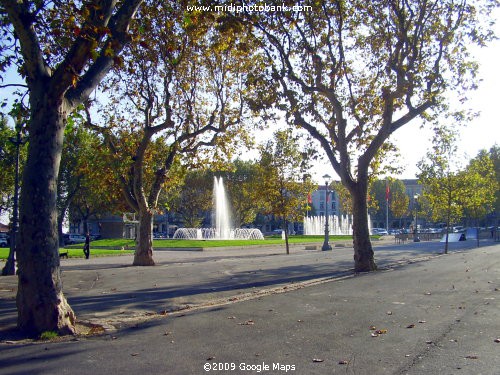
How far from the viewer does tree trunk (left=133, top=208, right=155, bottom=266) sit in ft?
76.1

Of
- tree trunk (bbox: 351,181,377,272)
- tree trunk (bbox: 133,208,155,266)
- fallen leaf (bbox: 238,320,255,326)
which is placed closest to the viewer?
fallen leaf (bbox: 238,320,255,326)

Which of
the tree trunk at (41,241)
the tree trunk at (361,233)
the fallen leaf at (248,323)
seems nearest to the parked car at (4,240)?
the tree trunk at (361,233)

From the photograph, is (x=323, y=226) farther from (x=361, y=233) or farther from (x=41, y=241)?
(x=41, y=241)

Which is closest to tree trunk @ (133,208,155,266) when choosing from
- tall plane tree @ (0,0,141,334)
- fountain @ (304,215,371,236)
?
tall plane tree @ (0,0,141,334)

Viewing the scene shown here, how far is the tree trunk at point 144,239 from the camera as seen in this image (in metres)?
23.2

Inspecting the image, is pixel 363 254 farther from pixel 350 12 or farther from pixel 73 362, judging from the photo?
pixel 73 362

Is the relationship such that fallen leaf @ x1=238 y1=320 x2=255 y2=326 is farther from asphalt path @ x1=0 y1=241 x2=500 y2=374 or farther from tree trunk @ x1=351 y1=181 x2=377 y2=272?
tree trunk @ x1=351 y1=181 x2=377 y2=272

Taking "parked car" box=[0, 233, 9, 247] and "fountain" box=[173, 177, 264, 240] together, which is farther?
"fountain" box=[173, 177, 264, 240]

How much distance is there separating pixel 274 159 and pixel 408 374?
30.7 m

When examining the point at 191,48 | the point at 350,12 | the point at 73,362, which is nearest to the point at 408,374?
the point at 73,362

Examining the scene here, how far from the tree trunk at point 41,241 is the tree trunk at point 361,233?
42.6 feet

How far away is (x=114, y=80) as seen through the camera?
22.6 meters

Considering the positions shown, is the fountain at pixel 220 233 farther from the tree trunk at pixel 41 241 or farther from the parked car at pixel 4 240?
the tree trunk at pixel 41 241

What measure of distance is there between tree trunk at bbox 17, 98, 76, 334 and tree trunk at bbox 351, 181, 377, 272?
42.6 ft
